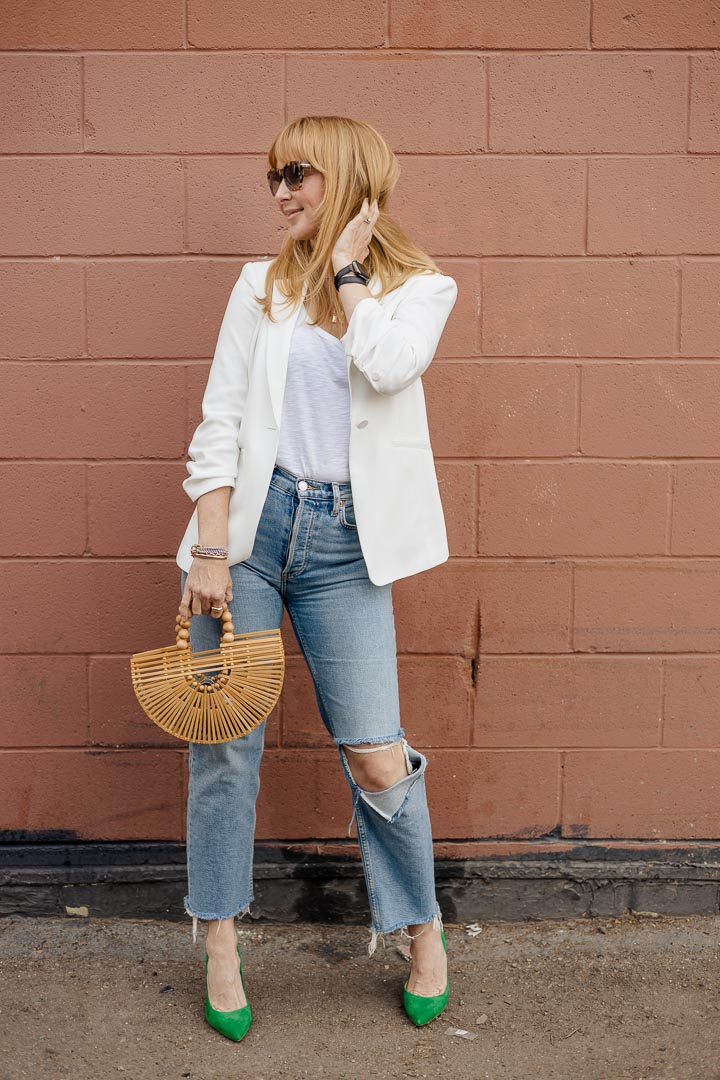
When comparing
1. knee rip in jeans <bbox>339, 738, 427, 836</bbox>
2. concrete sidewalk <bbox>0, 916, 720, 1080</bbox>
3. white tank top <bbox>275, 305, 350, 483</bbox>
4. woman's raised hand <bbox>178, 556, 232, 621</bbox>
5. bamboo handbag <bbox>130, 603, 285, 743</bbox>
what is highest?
white tank top <bbox>275, 305, 350, 483</bbox>

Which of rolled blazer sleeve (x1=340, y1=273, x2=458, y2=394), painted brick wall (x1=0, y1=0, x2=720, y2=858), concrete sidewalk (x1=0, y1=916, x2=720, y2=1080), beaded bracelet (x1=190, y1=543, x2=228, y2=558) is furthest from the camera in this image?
painted brick wall (x1=0, y1=0, x2=720, y2=858)

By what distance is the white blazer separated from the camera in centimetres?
250

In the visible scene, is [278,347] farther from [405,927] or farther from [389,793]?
[405,927]

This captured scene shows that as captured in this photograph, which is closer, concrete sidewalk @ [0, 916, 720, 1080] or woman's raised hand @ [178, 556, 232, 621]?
woman's raised hand @ [178, 556, 232, 621]

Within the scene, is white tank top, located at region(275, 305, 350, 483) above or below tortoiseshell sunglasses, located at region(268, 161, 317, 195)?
below

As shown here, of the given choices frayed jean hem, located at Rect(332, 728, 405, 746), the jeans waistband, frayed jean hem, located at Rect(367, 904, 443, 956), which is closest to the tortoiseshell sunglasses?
the jeans waistband

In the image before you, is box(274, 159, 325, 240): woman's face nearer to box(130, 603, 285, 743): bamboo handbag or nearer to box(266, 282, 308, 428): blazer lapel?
box(266, 282, 308, 428): blazer lapel

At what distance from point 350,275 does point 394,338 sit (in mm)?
203

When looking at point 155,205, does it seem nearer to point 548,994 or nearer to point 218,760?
point 218,760

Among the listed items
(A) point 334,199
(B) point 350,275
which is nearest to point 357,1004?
(B) point 350,275

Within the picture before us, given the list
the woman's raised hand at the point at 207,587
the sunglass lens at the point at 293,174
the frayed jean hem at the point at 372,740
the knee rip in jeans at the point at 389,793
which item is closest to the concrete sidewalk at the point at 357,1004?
the knee rip in jeans at the point at 389,793

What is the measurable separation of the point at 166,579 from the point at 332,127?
137 cm

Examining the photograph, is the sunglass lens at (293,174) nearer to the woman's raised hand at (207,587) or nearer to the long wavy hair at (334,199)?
the long wavy hair at (334,199)

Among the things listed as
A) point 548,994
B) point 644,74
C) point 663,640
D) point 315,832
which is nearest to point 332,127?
point 644,74
